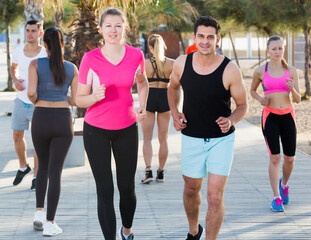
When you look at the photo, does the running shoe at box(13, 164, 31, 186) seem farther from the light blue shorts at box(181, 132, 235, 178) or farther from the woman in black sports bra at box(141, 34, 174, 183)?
the light blue shorts at box(181, 132, 235, 178)

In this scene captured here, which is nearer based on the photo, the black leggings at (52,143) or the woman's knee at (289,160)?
the black leggings at (52,143)

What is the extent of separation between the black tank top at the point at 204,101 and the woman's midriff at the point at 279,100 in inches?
71.8

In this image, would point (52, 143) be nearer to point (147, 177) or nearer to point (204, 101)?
point (204, 101)

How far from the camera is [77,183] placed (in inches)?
295

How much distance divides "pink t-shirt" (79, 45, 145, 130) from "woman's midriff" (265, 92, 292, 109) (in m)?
2.29

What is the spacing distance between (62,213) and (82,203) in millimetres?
449

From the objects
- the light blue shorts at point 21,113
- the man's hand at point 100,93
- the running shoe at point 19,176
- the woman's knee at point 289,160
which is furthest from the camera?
the running shoe at point 19,176

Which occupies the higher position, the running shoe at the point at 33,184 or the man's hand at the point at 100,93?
the man's hand at the point at 100,93

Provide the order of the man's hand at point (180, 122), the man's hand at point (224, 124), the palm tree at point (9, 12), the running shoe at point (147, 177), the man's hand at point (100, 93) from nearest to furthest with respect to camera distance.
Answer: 1. the man's hand at point (100, 93)
2. the man's hand at point (224, 124)
3. the man's hand at point (180, 122)
4. the running shoe at point (147, 177)
5. the palm tree at point (9, 12)

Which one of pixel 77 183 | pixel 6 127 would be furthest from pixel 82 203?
pixel 6 127

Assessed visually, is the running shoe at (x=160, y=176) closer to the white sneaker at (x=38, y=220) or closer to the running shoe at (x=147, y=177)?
the running shoe at (x=147, y=177)

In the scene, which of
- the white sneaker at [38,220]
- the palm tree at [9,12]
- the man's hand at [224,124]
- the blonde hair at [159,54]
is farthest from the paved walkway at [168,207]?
the palm tree at [9,12]

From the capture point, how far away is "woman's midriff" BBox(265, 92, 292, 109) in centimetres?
624

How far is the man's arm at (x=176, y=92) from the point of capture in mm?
4586
